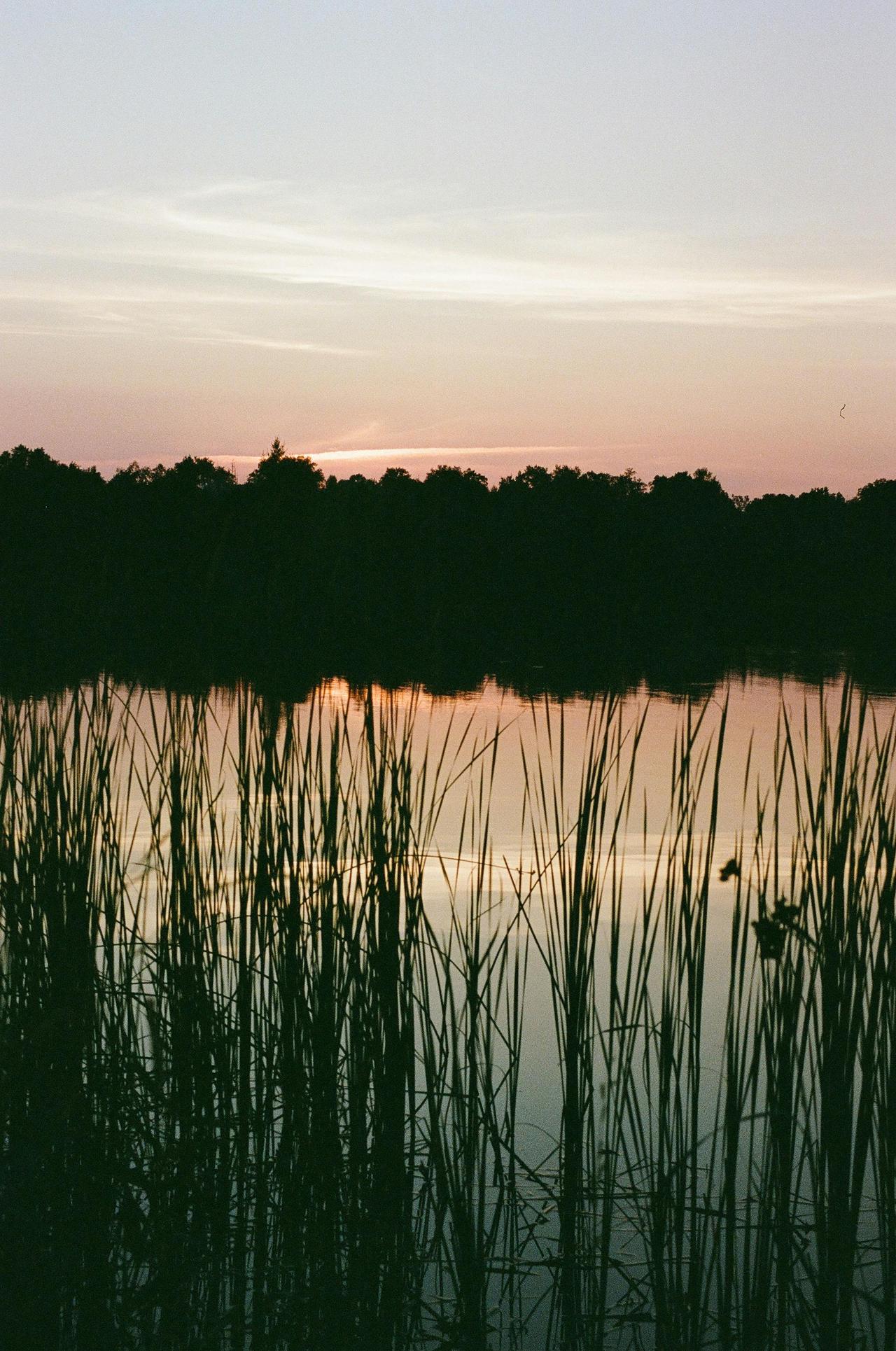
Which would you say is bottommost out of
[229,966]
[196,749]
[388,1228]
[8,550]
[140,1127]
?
[388,1228]

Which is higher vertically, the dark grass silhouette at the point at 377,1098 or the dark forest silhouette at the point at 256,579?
the dark forest silhouette at the point at 256,579

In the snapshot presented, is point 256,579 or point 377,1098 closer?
point 377,1098

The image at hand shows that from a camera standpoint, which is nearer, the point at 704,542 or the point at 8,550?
the point at 8,550

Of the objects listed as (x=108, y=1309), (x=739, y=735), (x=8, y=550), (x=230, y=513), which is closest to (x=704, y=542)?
(x=739, y=735)

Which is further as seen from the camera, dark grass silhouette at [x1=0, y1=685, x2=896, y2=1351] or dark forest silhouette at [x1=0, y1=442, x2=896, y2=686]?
dark forest silhouette at [x1=0, y1=442, x2=896, y2=686]

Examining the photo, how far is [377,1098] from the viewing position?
2.20 metres

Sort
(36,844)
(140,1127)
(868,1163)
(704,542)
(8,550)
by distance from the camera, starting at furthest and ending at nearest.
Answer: (704,542)
(8,550)
(868,1163)
(36,844)
(140,1127)

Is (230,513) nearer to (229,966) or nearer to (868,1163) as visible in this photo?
(229,966)

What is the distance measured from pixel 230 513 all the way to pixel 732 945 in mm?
1217

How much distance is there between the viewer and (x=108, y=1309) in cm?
194

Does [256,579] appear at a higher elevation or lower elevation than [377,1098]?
higher

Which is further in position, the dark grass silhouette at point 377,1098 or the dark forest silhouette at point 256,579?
the dark forest silhouette at point 256,579

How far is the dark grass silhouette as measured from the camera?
1.91 metres

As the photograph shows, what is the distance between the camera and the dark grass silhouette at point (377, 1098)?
75.4 inches
